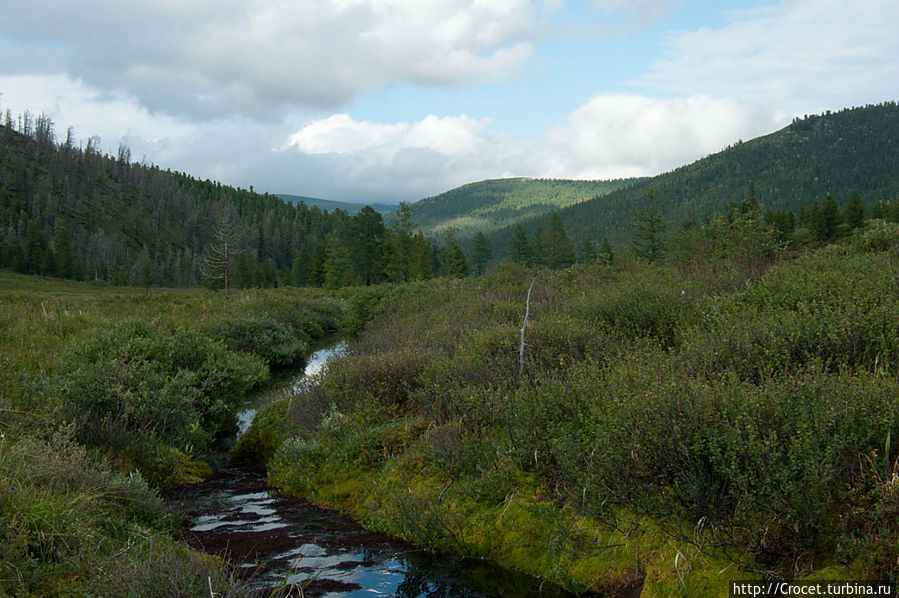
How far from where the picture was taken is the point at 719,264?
44.6ft

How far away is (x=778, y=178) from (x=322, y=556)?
193344mm

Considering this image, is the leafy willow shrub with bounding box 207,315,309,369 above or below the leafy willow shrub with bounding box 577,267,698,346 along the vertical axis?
below

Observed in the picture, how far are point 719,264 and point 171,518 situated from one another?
40.7 ft

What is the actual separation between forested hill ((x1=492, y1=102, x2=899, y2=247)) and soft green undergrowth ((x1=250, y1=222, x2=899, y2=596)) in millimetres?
138149

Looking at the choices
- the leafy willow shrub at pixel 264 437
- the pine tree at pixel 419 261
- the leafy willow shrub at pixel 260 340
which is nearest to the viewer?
the leafy willow shrub at pixel 264 437

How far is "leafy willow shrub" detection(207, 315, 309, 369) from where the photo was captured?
21.0 metres

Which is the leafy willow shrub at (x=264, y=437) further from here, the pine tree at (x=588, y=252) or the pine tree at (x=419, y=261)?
the pine tree at (x=588, y=252)

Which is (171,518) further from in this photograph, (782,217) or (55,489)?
(782,217)

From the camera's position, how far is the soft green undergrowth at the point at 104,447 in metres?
4.03

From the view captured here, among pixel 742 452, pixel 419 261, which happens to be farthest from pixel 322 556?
pixel 419 261

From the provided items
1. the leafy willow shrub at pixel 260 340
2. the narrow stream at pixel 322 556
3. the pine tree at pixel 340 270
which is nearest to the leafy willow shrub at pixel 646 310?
the narrow stream at pixel 322 556

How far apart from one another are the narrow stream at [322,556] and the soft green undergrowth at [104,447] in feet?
2.02

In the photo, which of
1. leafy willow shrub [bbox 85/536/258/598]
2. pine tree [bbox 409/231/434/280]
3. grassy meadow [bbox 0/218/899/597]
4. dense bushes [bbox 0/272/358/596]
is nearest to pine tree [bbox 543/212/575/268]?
pine tree [bbox 409/231/434/280]

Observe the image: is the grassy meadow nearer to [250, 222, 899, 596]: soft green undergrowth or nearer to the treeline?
[250, 222, 899, 596]: soft green undergrowth
